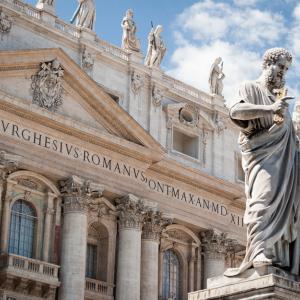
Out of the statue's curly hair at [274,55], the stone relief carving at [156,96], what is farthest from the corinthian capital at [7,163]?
the statue's curly hair at [274,55]

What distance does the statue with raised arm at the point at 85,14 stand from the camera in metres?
35.2

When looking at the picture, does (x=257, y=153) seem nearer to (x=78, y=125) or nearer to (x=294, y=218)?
(x=294, y=218)

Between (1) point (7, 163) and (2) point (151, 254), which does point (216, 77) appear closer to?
(2) point (151, 254)

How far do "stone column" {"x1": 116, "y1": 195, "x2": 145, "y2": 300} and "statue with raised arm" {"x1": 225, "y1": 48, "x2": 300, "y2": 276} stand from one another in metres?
24.9

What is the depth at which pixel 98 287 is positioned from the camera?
3297 cm

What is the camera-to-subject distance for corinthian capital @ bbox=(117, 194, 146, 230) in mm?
33688

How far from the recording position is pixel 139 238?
33.7 metres

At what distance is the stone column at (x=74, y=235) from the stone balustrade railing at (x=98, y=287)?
150 centimetres

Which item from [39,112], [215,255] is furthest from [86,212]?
[215,255]

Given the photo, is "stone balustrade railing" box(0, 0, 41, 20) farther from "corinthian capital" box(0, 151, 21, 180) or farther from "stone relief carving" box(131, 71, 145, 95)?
"corinthian capital" box(0, 151, 21, 180)

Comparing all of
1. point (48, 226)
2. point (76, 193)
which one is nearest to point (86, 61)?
point (76, 193)

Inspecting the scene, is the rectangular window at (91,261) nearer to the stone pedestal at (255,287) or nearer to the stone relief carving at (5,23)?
the stone relief carving at (5,23)

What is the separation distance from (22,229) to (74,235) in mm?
1742

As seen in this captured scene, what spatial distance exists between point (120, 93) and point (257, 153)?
27.6 metres
